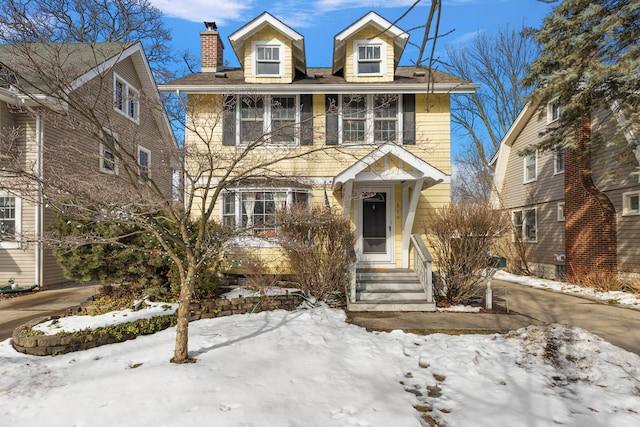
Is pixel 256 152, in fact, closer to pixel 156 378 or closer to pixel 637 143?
pixel 156 378

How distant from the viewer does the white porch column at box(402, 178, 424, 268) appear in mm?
7970

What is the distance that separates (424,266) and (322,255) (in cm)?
208

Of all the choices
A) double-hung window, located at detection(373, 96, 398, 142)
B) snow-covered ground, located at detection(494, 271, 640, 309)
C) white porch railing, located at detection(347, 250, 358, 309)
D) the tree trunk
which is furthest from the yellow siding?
snow-covered ground, located at detection(494, 271, 640, 309)

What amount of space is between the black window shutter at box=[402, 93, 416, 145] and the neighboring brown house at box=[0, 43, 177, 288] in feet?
18.7

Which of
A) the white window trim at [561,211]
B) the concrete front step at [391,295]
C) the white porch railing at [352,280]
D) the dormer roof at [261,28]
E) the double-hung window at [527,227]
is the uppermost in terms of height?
the dormer roof at [261,28]

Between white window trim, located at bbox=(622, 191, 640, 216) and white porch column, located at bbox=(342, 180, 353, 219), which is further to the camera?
white window trim, located at bbox=(622, 191, 640, 216)

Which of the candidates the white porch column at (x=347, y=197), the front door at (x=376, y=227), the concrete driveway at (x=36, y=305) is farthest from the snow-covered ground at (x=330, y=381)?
the front door at (x=376, y=227)

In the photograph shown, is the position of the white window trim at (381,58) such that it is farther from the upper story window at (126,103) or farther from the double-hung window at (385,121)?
the upper story window at (126,103)

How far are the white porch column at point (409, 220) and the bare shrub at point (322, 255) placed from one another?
1967 millimetres

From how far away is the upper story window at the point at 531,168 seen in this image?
14716 millimetres

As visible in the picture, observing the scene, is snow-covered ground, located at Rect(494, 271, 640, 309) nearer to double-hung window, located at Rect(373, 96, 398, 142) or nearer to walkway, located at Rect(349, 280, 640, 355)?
walkway, located at Rect(349, 280, 640, 355)

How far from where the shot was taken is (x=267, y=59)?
31.6 feet

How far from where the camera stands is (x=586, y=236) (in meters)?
11.6

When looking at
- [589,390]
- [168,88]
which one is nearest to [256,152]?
[168,88]
